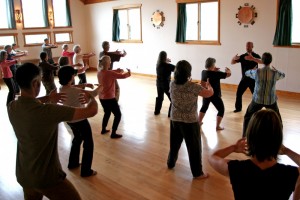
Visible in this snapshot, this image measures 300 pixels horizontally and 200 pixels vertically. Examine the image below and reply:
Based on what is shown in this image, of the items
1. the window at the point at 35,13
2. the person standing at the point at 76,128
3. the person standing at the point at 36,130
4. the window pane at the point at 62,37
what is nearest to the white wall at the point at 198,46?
the window pane at the point at 62,37

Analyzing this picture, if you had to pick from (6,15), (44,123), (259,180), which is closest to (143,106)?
(44,123)

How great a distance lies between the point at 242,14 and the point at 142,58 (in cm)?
402

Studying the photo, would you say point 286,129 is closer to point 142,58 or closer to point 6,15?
point 142,58

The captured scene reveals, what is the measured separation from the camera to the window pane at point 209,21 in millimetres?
8281

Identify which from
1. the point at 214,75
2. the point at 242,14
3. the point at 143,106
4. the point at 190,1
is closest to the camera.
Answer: the point at 214,75

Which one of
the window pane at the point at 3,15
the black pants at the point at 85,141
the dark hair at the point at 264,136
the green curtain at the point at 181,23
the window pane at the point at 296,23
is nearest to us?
the dark hair at the point at 264,136

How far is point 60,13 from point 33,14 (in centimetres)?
107

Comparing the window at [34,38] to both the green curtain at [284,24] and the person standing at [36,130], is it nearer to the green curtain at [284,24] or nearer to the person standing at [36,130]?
the green curtain at [284,24]

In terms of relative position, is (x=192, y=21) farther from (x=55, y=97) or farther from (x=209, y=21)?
(x=55, y=97)

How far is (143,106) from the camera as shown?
6.67 m

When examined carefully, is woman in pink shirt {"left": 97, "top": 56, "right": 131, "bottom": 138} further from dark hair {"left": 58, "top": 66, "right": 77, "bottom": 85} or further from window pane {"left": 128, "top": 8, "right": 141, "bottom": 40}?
window pane {"left": 128, "top": 8, "right": 141, "bottom": 40}

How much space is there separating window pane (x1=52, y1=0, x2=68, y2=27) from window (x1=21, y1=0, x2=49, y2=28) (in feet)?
1.43

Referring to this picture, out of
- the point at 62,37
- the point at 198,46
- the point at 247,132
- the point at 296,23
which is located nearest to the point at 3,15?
the point at 62,37

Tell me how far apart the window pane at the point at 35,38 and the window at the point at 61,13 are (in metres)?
0.68
